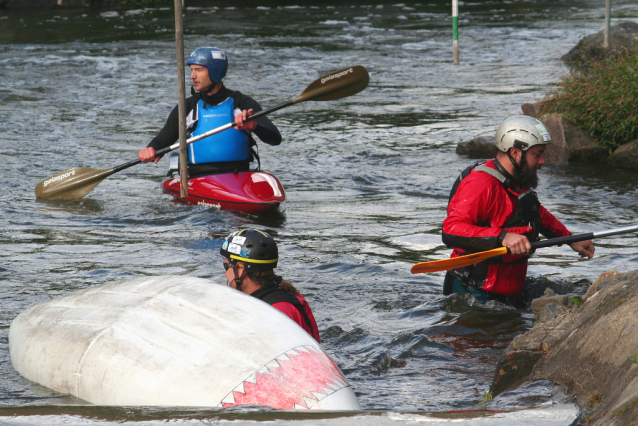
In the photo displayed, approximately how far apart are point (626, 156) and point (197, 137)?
4.98 m

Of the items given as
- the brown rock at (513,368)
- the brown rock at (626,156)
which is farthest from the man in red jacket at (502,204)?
the brown rock at (626,156)

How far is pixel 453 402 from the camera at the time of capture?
3906 millimetres

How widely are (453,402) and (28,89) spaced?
1281 centimetres

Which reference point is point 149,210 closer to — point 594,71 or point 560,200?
→ point 560,200

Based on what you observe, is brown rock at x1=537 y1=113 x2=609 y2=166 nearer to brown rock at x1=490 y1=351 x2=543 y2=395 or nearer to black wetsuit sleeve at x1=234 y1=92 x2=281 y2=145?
black wetsuit sleeve at x1=234 y1=92 x2=281 y2=145

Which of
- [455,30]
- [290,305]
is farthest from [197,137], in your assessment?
[455,30]

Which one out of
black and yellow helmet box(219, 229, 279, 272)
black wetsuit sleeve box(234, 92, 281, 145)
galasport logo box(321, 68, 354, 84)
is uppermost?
galasport logo box(321, 68, 354, 84)

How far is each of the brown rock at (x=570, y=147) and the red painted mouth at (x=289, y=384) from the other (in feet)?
22.4

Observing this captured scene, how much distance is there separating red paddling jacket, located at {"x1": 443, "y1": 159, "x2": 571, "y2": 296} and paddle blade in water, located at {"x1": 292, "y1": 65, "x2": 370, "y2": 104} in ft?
11.6

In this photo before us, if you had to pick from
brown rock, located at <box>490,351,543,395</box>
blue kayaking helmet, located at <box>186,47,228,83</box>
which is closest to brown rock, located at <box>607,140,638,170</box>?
blue kayaking helmet, located at <box>186,47,228,83</box>

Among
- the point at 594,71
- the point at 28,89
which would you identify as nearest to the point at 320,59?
A: the point at 28,89

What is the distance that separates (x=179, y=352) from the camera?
11.7 ft

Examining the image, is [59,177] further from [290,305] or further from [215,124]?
[290,305]

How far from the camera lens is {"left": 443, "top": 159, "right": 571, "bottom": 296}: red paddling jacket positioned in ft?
14.9
